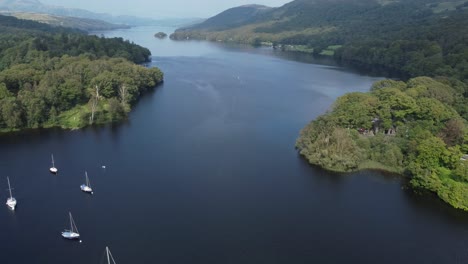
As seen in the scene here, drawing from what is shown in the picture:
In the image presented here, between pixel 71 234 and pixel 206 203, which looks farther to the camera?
pixel 206 203

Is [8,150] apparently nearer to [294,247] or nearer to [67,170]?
[67,170]

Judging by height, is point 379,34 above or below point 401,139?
above

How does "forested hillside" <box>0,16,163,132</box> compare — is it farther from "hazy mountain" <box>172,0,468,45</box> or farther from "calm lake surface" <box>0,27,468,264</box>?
"hazy mountain" <box>172,0,468,45</box>

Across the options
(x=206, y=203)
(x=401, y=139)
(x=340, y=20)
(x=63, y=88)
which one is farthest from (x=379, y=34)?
(x=206, y=203)

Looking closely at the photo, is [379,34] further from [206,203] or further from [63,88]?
[206,203]

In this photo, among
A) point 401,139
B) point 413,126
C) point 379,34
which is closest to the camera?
point 401,139
